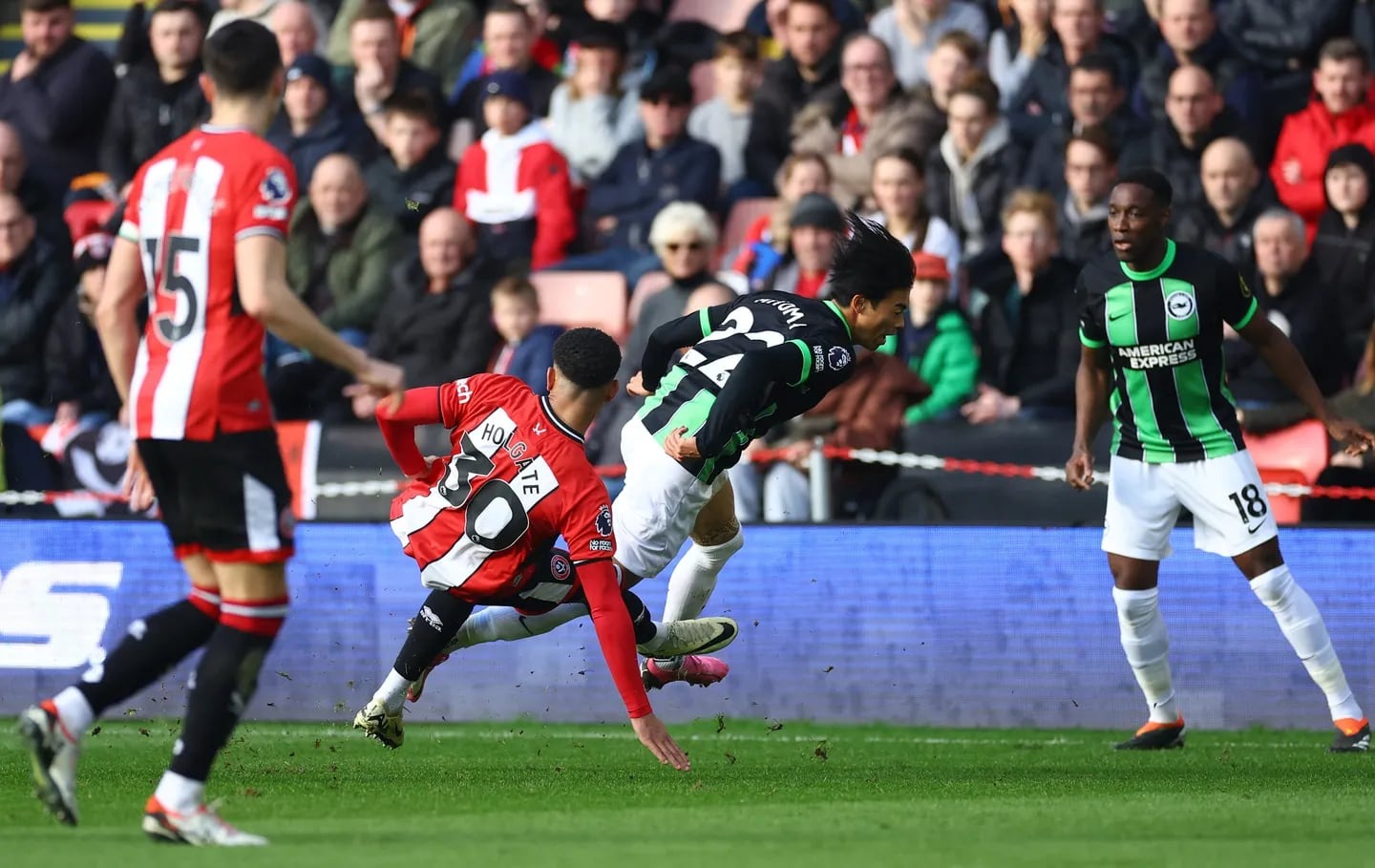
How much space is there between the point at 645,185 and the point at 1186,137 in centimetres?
353

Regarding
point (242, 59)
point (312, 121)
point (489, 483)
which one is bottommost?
point (312, 121)

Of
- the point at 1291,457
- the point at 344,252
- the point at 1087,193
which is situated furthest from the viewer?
the point at 344,252

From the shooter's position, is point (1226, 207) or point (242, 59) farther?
point (1226, 207)

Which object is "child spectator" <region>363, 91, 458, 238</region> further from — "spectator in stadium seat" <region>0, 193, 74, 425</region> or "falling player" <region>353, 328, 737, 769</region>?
"falling player" <region>353, 328, 737, 769</region>

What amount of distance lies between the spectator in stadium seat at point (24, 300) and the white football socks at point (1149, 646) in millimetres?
7962

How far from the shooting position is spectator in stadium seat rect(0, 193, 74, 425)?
14.4 meters

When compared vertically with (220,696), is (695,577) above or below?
below

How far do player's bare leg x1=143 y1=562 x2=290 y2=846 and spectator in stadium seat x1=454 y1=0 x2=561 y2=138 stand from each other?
912 cm

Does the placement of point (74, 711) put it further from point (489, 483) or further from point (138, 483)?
point (489, 483)

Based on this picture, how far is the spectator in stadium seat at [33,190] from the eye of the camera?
49.0 ft

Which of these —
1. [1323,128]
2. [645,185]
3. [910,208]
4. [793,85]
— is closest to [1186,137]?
[1323,128]

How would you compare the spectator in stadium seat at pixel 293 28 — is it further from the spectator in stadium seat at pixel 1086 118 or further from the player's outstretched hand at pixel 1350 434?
the player's outstretched hand at pixel 1350 434

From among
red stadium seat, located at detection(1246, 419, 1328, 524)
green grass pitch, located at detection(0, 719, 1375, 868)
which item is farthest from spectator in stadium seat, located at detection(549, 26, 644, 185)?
green grass pitch, located at detection(0, 719, 1375, 868)

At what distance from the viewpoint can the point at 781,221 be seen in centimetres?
1298
